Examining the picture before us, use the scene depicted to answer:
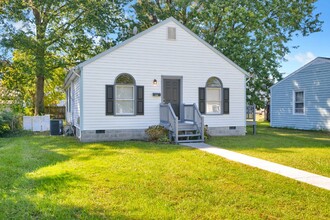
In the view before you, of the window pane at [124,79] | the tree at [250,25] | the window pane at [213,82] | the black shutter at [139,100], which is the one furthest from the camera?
the tree at [250,25]

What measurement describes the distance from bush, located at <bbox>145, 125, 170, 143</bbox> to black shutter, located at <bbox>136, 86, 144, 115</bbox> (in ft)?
3.13

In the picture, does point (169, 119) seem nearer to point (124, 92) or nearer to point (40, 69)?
point (124, 92)

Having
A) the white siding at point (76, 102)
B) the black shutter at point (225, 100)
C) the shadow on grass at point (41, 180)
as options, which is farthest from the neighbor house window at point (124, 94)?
the black shutter at point (225, 100)

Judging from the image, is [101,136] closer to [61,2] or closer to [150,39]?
[150,39]

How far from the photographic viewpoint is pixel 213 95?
13.9 metres

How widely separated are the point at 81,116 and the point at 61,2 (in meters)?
10.4

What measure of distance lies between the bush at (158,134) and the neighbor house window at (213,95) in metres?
2.80

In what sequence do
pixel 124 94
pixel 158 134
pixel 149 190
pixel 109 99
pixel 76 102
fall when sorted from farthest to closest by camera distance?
pixel 76 102
pixel 124 94
pixel 109 99
pixel 158 134
pixel 149 190

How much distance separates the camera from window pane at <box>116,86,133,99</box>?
12.4 meters

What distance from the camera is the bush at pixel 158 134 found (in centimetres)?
1160

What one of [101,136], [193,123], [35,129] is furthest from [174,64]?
[35,129]

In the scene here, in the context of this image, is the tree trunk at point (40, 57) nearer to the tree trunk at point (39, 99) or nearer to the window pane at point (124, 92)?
the tree trunk at point (39, 99)

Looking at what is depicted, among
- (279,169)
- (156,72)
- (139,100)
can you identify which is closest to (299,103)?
(156,72)

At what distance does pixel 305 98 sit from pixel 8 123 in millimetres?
16621
